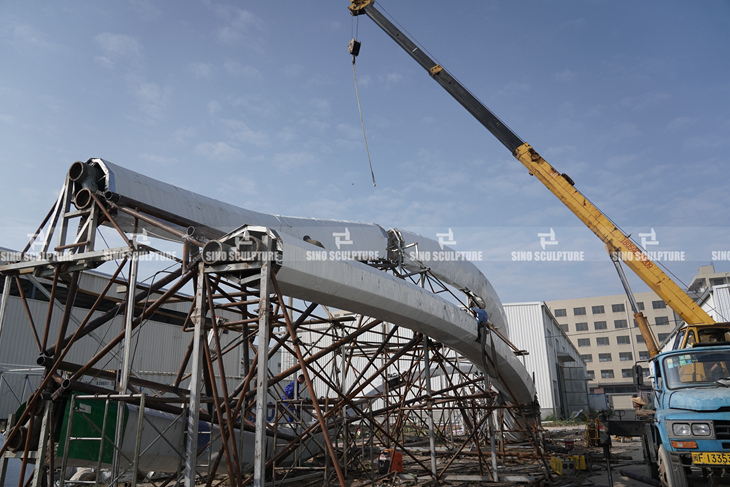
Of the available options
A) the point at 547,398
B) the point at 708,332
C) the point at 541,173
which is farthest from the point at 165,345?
the point at 547,398

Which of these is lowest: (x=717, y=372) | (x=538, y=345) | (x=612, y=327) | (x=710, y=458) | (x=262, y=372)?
(x=710, y=458)

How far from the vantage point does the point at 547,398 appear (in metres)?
38.3

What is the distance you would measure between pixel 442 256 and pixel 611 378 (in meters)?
74.1

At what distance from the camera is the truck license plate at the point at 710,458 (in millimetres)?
7742

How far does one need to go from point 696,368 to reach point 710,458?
1897 mm

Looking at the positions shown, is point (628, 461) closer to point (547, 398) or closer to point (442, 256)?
point (442, 256)

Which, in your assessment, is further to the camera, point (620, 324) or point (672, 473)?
point (620, 324)

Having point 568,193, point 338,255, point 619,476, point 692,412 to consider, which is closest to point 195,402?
point 338,255

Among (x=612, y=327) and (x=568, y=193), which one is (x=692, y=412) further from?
(x=612, y=327)

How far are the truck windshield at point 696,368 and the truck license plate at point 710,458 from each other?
1510 mm

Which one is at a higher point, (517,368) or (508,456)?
(517,368)

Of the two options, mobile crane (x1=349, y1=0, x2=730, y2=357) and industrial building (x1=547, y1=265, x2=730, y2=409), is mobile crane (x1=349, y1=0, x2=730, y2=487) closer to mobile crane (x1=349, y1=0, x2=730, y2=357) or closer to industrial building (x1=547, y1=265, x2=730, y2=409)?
mobile crane (x1=349, y1=0, x2=730, y2=357)

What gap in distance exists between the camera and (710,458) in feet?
25.8

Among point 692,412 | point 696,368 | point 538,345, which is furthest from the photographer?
point 538,345
